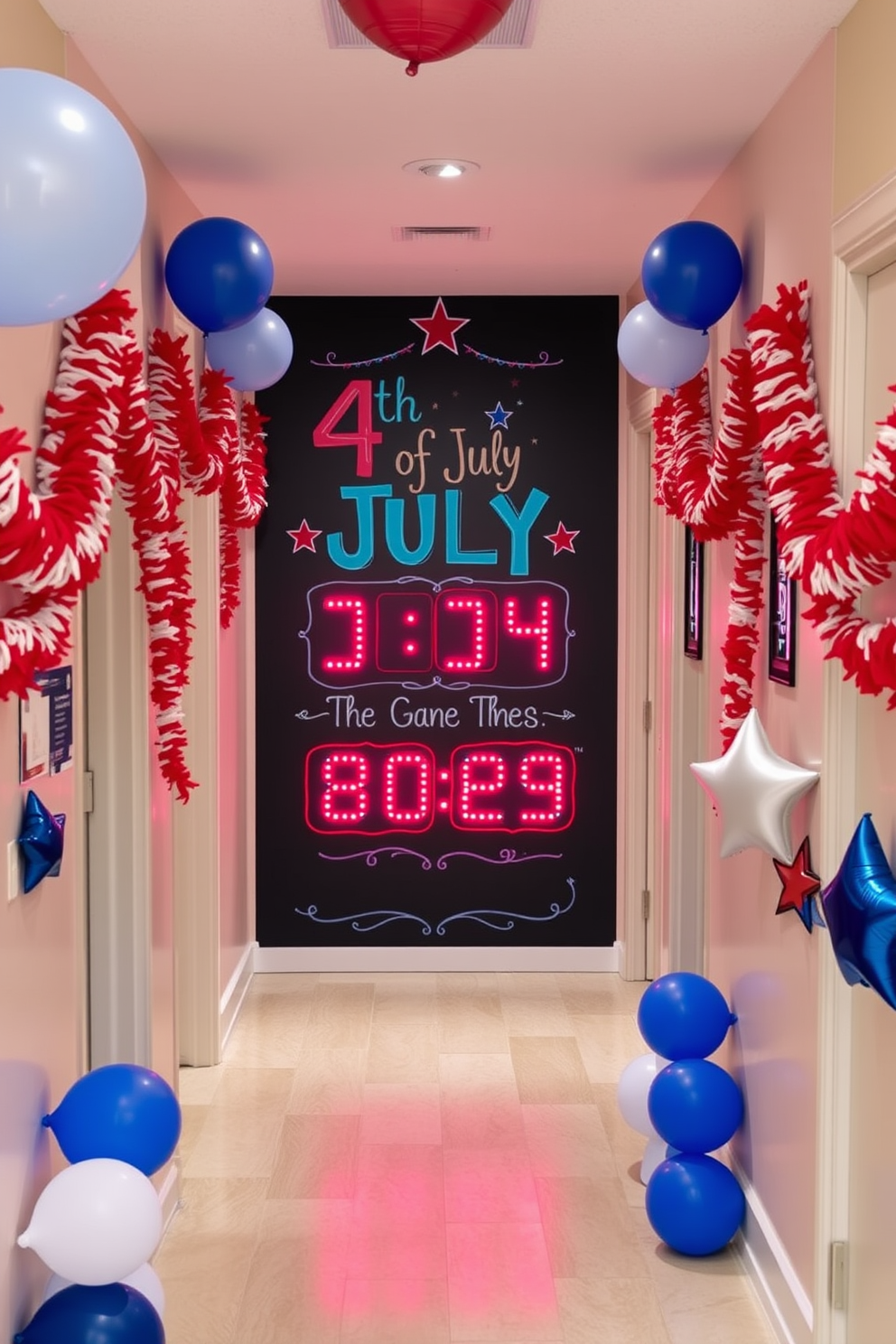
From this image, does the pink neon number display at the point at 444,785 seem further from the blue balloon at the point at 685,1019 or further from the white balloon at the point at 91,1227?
the white balloon at the point at 91,1227

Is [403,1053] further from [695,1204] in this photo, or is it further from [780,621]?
[780,621]

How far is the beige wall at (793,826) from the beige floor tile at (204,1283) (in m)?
1.22

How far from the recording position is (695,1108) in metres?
3.21

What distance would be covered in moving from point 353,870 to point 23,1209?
3.20 m

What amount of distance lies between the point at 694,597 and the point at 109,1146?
2615 millimetres

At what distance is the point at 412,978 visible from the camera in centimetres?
549

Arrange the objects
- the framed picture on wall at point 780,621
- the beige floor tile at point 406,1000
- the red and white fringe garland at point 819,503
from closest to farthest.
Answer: the red and white fringe garland at point 819,503 → the framed picture on wall at point 780,621 → the beige floor tile at point 406,1000

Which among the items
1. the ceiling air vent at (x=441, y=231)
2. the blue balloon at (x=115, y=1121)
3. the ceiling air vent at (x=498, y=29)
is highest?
the ceiling air vent at (x=441, y=231)

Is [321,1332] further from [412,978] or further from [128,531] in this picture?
[412,978]

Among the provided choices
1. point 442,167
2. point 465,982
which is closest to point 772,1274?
point 465,982

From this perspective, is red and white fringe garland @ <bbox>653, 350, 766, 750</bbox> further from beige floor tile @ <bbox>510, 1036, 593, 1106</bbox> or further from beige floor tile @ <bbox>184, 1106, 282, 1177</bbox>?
beige floor tile @ <bbox>184, 1106, 282, 1177</bbox>

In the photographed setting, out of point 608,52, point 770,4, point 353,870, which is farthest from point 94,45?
point 353,870

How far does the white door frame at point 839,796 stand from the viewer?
2.51 metres

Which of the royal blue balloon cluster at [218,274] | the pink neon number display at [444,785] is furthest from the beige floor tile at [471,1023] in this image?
the royal blue balloon cluster at [218,274]
